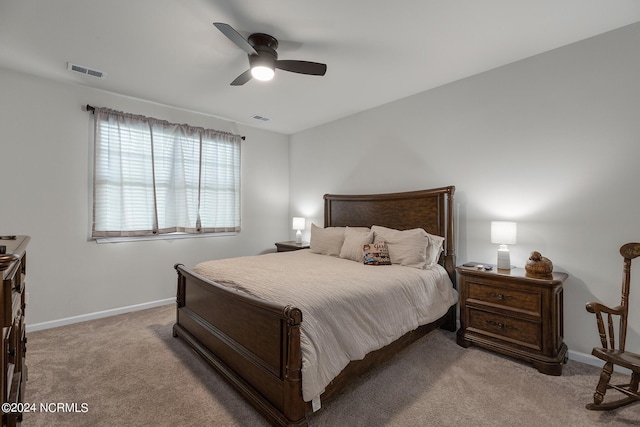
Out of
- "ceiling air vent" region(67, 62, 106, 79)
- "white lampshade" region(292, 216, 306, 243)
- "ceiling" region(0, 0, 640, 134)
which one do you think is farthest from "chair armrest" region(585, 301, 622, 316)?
"ceiling air vent" region(67, 62, 106, 79)

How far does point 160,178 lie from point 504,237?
408cm

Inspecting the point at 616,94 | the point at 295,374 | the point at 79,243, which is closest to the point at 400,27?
the point at 616,94

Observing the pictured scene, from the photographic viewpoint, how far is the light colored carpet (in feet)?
5.95

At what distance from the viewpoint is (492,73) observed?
303cm

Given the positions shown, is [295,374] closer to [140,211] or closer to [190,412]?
[190,412]

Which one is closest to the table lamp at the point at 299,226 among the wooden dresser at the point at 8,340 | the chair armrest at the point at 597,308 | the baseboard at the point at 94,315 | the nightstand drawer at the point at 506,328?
the baseboard at the point at 94,315

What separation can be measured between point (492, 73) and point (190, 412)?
154 inches

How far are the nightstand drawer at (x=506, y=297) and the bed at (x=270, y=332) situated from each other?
1.31ft

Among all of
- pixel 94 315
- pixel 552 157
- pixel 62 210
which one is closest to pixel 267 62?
pixel 552 157

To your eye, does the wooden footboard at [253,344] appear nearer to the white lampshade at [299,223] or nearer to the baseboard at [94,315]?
the baseboard at [94,315]

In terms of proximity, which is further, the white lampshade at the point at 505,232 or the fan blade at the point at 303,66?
the white lampshade at the point at 505,232

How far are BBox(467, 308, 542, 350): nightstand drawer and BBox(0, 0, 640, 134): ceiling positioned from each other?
238cm

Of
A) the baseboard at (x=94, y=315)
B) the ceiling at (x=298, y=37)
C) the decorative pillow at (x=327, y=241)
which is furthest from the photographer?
the decorative pillow at (x=327, y=241)

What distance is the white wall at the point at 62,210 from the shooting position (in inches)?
120
